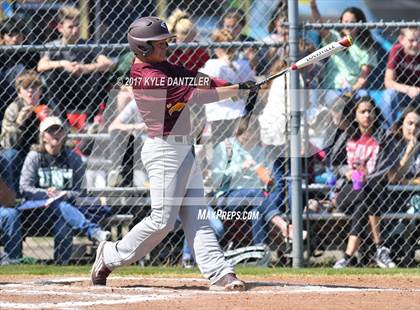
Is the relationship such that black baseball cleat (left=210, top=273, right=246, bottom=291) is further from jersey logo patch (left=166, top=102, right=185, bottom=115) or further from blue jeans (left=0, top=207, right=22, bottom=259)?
blue jeans (left=0, top=207, right=22, bottom=259)

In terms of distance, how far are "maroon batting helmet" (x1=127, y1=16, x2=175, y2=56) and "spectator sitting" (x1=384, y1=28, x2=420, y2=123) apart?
3536 millimetres

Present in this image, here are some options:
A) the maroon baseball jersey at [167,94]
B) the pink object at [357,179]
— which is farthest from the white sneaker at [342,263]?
the maroon baseball jersey at [167,94]

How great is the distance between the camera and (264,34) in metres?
10.5

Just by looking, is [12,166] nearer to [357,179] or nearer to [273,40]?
[273,40]

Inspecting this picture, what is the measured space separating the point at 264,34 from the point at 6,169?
328cm

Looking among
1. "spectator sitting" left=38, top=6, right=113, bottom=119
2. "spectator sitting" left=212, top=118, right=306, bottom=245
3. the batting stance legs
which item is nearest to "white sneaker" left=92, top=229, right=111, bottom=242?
"spectator sitting" left=212, top=118, right=306, bottom=245

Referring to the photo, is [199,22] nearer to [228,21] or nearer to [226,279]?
[228,21]

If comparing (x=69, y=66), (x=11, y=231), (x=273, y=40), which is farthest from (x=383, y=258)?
(x=69, y=66)

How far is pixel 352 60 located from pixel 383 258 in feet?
7.16

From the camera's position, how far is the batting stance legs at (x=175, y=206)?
6559mm

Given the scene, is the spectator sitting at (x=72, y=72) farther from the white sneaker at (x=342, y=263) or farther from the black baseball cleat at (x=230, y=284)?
the black baseball cleat at (x=230, y=284)

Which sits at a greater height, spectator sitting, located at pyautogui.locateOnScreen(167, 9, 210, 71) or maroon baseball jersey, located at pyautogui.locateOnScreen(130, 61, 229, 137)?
spectator sitting, located at pyautogui.locateOnScreen(167, 9, 210, 71)

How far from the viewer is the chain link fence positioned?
8.87 metres

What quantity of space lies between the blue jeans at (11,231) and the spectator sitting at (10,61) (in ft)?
3.90
